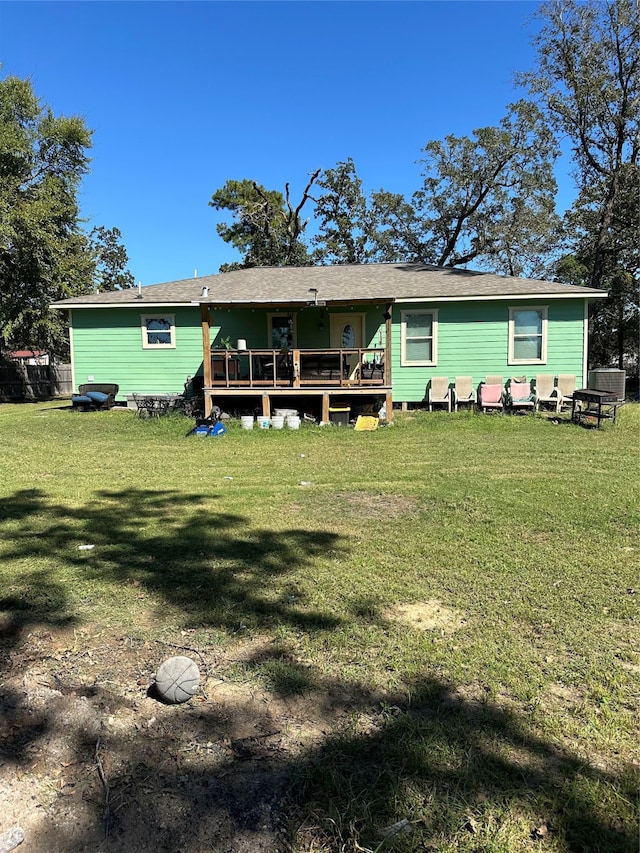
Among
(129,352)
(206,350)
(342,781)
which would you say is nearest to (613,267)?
(206,350)

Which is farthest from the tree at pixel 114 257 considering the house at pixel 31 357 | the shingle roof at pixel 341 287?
the shingle roof at pixel 341 287

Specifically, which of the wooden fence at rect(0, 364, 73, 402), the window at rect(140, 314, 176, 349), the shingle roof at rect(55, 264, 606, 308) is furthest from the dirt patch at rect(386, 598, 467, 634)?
the wooden fence at rect(0, 364, 73, 402)

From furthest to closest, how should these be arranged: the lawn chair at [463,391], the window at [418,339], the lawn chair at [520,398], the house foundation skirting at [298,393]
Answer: the window at [418,339]
the lawn chair at [463,391]
the lawn chair at [520,398]
the house foundation skirting at [298,393]

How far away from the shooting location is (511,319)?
45.4 feet

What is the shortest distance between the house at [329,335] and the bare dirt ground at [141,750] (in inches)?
374

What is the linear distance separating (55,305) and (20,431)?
5.15 metres

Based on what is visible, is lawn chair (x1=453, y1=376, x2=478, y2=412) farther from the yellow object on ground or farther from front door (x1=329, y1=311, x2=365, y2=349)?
the yellow object on ground

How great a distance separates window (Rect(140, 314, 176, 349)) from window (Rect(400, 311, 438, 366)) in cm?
617

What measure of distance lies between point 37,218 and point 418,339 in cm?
1326

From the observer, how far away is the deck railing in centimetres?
1209

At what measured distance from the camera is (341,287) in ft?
49.1

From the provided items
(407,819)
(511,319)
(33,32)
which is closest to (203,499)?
(407,819)

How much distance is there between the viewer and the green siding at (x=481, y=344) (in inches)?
539

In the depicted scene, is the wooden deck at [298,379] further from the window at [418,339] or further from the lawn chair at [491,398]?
the lawn chair at [491,398]
